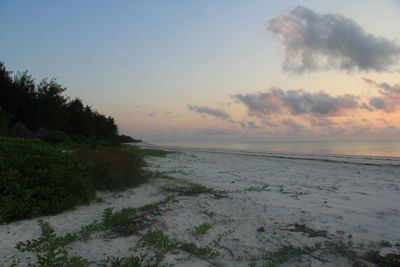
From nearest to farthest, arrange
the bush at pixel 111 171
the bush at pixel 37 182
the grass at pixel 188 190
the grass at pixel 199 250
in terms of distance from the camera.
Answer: the grass at pixel 199 250 → the bush at pixel 37 182 → the grass at pixel 188 190 → the bush at pixel 111 171

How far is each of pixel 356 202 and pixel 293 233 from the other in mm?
3020

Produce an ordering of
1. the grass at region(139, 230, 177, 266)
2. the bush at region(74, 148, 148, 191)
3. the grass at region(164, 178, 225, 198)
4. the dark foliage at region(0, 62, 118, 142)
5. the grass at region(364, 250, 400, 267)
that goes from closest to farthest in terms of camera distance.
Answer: the grass at region(364, 250, 400, 267)
the grass at region(139, 230, 177, 266)
the grass at region(164, 178, 225, 198)
the bush at region(74, 148, 148, 191)
the dark foliage at region(0, 62, 118, 142)

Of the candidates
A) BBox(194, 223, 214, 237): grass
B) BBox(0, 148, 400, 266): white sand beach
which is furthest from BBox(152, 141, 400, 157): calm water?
BBox(194, 223, 214, 237): grass

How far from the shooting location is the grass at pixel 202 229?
416cm

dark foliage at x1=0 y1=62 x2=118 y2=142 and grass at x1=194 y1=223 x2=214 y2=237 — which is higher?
dark foliage at x1=0 y1=62 x2=118 y2=142

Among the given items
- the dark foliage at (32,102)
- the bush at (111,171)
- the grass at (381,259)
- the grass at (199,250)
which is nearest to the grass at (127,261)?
the grass at (199,250)

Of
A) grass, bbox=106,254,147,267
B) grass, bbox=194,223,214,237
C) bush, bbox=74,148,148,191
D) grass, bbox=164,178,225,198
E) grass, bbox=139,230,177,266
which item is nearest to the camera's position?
grass, bbox=106,254,147,267

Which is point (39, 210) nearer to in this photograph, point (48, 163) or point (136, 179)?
point (48, 163)

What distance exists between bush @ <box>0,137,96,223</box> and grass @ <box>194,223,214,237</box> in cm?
239

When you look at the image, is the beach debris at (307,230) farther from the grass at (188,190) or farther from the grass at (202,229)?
the grass at (188,190)

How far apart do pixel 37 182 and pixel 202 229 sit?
2.96 meters

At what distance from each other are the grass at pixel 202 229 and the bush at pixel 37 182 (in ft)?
7.85

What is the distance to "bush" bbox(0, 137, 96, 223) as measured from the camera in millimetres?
4582

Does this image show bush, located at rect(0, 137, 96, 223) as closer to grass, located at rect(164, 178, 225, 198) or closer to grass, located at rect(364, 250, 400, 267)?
grass, located at rect(164, 178, 225, 198)
